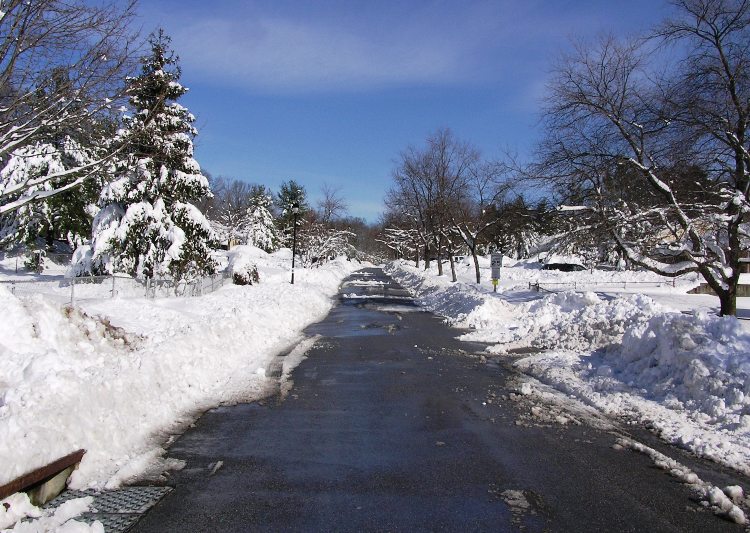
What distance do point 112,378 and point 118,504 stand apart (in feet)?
9.13

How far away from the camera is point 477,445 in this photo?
6.39 m

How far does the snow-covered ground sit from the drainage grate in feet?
0.61

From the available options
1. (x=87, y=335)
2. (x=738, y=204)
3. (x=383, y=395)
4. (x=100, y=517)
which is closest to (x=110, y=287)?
(x=87, y=335)

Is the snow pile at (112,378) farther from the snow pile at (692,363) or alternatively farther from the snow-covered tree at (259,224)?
the snow-covered tree at (259,224)

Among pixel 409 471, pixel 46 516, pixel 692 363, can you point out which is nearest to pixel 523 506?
pixel 409 471

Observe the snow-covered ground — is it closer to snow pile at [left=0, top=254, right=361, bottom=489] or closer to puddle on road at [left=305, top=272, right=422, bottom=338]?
snow pile at [left=0, top=254, right=361, bottom=489]

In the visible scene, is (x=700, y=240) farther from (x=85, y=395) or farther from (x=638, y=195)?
(x=85, y=395)

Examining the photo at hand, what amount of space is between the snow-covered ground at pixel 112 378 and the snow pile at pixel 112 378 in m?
0.01

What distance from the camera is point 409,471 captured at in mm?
5555

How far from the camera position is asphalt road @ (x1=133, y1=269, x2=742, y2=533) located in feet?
14.7

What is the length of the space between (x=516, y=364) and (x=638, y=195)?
771 cm

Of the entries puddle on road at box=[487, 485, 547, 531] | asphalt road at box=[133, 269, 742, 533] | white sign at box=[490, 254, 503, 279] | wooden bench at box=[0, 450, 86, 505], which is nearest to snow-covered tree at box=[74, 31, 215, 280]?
white sign at box=[490, 254, 503, 279]

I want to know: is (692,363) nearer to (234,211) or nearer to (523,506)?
(523,506)

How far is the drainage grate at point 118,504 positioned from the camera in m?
4.34
